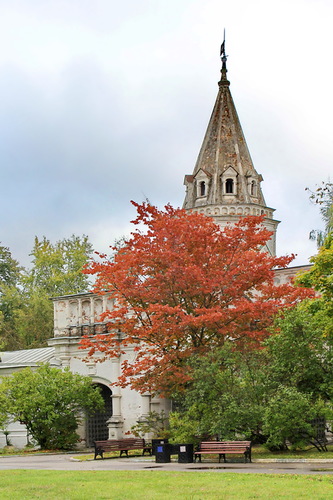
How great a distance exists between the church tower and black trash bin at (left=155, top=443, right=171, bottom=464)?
91.9 ft

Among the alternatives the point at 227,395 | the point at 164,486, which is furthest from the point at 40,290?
the point at 164,486

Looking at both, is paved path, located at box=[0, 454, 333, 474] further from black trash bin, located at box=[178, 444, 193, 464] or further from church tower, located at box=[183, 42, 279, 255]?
church tower, located at box=[183, 42, 279, 255]

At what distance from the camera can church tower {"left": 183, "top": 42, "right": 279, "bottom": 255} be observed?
5269 cm

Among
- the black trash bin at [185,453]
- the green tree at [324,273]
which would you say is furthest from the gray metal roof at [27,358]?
the green tree at [324,273]

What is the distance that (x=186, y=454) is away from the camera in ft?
82.4

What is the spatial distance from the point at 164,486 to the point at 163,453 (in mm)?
7690

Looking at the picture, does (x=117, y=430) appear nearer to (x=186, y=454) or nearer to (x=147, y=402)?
(x=147, y=402)

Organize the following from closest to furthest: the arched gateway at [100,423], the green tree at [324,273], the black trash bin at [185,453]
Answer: the green tree at [324,273]
the black trash bin at [185,453]
the arched gateway at [100,423]

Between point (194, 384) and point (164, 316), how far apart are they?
9.76 ft

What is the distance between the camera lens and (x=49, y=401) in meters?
36.0

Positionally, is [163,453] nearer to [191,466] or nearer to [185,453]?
[185,453]

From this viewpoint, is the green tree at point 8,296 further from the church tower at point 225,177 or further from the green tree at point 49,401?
the green tree at point 49,401

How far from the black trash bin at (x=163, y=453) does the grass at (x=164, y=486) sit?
3870mm

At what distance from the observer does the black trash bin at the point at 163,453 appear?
25250mm
